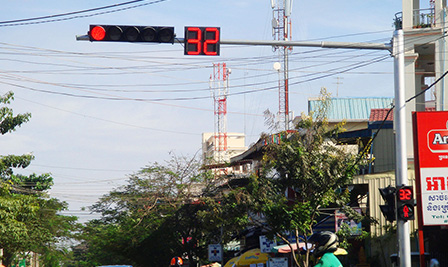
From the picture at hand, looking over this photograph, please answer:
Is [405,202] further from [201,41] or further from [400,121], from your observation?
[201,41]

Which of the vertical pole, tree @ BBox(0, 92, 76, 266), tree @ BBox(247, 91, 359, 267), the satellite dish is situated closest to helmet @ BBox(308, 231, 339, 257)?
the vertical pole

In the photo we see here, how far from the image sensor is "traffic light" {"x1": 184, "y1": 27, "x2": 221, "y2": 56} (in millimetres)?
12820

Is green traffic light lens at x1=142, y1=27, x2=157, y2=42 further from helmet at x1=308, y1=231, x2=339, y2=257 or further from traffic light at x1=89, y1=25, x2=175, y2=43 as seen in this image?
helmet at x1=308, y1=231, x2=339, y2=257

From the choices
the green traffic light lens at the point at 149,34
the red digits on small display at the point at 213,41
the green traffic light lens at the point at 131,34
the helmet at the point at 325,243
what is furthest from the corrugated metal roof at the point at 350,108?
the helmet at the point at 325,243

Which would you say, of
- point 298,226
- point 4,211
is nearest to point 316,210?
point 298,226

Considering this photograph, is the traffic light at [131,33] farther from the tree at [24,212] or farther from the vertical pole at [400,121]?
the tree at [24,212]

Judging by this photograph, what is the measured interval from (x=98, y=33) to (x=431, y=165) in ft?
40.1

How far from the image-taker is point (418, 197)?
1995 centimetres

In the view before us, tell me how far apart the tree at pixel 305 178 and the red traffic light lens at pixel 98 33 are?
36.9ft

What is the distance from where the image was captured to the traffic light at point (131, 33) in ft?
40.2

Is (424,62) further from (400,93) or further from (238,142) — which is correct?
(238,142)

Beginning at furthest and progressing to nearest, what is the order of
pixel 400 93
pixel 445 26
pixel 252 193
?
pixel 445 26 → pixel 252 193 → pixel 400 93

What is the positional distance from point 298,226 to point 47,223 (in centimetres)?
3483

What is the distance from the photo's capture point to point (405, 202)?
47.3 feet
